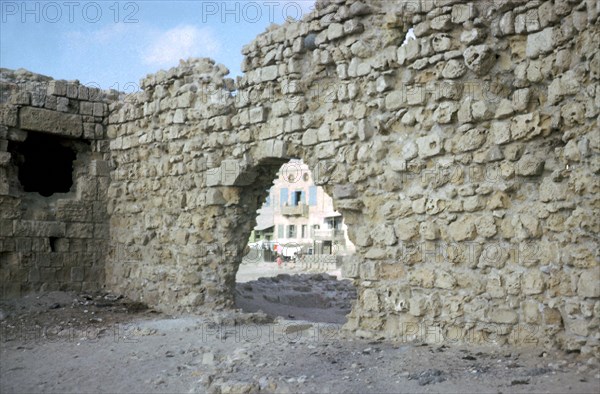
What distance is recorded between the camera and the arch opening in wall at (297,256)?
9849 mm

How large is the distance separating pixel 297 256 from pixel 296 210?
5766 mm

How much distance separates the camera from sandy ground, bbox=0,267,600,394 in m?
4.12

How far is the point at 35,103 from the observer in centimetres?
873

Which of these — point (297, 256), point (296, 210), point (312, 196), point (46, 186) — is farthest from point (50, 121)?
point (312, 196)

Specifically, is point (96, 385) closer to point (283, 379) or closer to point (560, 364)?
point (283, 379)

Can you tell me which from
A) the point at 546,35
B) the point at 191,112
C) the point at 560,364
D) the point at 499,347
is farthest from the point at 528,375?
the point at 191,112

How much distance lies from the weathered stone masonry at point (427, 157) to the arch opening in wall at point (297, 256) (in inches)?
35.6

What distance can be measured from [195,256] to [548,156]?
4.69 meters

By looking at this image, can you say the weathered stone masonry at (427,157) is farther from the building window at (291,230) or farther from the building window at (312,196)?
the building window at (291,230)

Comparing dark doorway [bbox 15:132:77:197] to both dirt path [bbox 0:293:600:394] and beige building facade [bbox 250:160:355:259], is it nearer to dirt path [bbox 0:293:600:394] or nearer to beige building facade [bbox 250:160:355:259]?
dirt path [bbox 0:293:600:394]

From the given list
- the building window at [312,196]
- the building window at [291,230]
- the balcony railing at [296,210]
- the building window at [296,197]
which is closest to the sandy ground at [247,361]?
the balcony railing at [296,210]

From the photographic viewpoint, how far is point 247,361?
5.00 meters

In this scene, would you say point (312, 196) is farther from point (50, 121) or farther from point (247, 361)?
point (247, 361)

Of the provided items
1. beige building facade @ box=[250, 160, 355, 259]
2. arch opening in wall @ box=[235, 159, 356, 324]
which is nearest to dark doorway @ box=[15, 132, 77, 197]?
arch opening in wall @ box=[235, 159, 356, 324]
